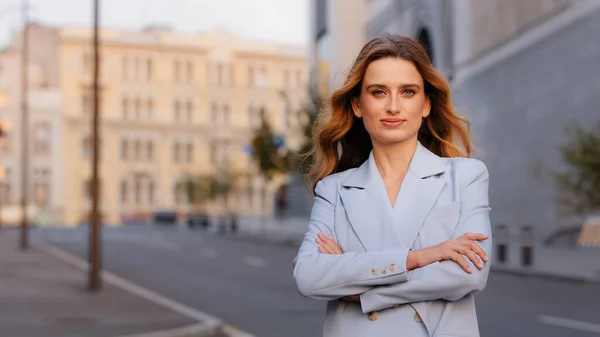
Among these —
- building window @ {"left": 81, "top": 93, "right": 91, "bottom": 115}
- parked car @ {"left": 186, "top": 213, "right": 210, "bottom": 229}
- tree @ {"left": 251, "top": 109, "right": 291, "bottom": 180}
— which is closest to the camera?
tree @ {"left": 251, "top": 109, "right": 291, "bottom": 180}

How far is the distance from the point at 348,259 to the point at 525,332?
33.2 feet

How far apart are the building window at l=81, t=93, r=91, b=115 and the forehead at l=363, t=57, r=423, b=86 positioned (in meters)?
99.9

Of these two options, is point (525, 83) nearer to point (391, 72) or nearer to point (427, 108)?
point (427, 108)

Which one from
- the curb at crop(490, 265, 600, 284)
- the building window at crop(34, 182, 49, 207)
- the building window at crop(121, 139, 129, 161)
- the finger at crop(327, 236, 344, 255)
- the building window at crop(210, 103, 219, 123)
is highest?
the finger at crop(327, 236, 344, 255)

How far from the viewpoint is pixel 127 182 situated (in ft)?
335

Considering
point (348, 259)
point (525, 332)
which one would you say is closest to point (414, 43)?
point (348, 259)

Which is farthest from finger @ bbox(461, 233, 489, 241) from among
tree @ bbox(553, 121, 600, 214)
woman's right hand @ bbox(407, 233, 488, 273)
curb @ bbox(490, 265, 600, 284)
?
tree @ bbox(553, 121, 600, 214)

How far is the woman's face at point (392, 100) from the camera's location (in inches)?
125

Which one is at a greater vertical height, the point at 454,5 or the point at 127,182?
the point at 454,5

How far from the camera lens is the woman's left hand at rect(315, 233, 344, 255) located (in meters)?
3.21

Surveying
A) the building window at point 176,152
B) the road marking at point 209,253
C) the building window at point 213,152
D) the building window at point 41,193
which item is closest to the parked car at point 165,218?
the building window at point 41,193

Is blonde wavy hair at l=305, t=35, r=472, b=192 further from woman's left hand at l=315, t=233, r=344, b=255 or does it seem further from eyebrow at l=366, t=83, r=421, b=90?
woman's left hand at l=315, t=233, r=344, b=255

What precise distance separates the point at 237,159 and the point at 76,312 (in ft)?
291

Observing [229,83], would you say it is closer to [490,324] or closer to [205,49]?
[205,49]
